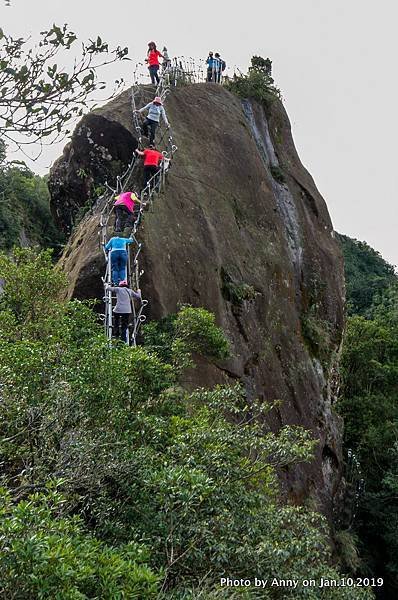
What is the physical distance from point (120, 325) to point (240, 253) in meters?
4.63

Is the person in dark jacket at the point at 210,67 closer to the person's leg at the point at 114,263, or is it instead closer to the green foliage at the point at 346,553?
the person's leg at the point at 114,263

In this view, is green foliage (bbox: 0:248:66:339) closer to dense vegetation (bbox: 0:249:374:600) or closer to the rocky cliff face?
the rocky cliff face

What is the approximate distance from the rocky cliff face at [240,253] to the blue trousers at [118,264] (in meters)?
0.61

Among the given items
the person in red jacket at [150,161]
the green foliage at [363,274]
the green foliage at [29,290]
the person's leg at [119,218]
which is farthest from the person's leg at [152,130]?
the green foliage at [363,274]

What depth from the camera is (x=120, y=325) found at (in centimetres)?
782

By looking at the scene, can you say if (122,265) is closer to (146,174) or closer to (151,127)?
(146,174)

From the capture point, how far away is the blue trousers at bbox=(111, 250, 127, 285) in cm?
818

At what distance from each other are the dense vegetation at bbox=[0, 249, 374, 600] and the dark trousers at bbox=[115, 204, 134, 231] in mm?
3305

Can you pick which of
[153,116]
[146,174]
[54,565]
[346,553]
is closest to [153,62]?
[153,116]

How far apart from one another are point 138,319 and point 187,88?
7880mm

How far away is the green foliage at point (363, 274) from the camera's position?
3862 centimetres

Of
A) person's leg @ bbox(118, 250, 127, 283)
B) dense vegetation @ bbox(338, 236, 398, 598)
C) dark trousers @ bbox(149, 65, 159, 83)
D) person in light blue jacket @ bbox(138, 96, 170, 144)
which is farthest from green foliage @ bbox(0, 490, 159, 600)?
dense vegetation @ bbox(338, 236, 398, 598)

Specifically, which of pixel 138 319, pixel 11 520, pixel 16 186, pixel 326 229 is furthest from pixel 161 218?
pixel 16 186

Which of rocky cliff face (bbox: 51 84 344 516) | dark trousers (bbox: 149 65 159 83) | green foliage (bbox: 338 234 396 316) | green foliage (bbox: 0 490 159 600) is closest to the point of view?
green foliage (bbox: 0 490 159 600)
